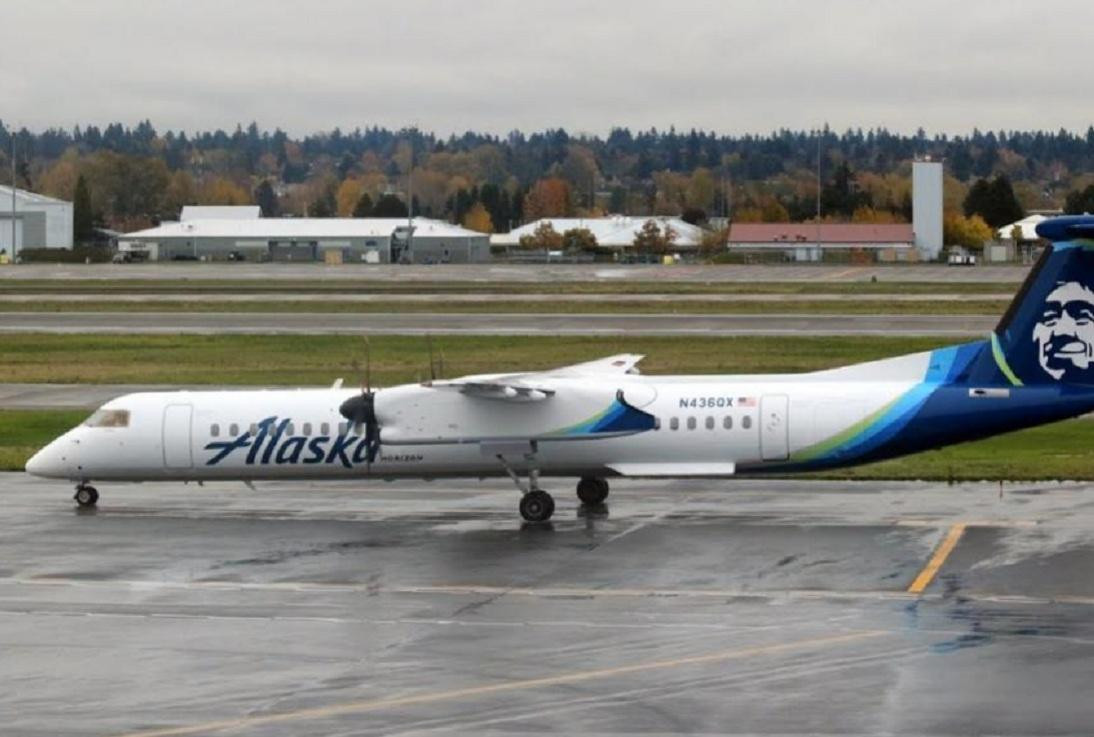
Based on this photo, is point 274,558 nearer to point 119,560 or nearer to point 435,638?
point 119,560

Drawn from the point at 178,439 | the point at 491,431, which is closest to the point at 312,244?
the point at 178,439

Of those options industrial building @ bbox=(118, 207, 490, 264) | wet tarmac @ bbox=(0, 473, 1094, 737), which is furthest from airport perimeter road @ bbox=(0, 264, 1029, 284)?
wet tarmac @ bbox=(0, 473, 1094, 737)

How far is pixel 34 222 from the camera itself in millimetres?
184875

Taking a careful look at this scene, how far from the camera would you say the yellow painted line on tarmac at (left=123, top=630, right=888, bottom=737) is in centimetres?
2020

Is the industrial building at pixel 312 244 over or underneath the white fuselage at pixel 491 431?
over

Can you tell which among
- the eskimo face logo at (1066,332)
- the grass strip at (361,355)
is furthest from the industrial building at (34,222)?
the eskimo face logo at (1066,332)

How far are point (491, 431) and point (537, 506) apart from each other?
1.53m

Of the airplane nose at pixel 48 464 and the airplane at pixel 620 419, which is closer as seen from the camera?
the airplane at pixel 620 419

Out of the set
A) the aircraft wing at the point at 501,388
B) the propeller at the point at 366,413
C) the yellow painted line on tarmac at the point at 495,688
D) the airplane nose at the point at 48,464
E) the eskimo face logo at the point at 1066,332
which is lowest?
the yellow painted line on tarmac at the point at 495,688

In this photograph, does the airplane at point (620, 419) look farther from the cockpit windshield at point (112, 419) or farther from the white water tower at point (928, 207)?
the white water tower at point (928, 207)

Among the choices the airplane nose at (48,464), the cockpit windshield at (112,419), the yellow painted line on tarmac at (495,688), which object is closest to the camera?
the yellow painted line on tarmac at (495,688)

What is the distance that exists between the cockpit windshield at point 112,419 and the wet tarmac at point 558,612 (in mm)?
1608

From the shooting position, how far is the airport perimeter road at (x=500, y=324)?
245 feet

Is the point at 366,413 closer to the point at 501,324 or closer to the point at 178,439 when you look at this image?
the point at 178,439
